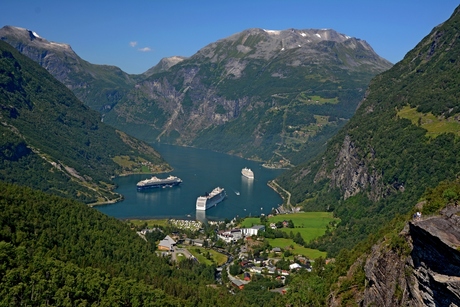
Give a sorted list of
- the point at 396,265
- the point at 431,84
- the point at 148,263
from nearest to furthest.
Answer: the point at 396,265 < the point at 148,263 < the point at 431,84

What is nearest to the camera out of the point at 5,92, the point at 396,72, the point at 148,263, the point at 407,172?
the point at 148,263

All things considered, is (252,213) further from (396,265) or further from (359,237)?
(396,265)

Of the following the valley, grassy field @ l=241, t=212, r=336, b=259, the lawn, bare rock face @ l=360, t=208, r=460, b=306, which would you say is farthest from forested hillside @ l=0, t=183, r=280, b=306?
bare rock face @ l=360, t=208, r=460, b=306

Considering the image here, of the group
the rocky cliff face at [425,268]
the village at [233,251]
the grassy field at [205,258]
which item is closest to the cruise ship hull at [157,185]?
the village at [233,251]

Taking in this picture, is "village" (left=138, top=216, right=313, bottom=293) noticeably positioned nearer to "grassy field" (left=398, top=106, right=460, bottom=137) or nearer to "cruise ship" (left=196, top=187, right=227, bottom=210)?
"cruise ship" (left=196, top=187, right=227, bottom=210)

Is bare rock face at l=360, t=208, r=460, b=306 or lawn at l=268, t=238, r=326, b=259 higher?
bare rock face at l=360, t=208, r=460, b=306

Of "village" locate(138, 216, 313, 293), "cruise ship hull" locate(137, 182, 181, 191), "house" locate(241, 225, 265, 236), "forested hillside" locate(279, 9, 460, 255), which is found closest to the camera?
"village" locate(138, 216, 313, 293)

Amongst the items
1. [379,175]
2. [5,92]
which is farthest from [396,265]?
[5,92]
